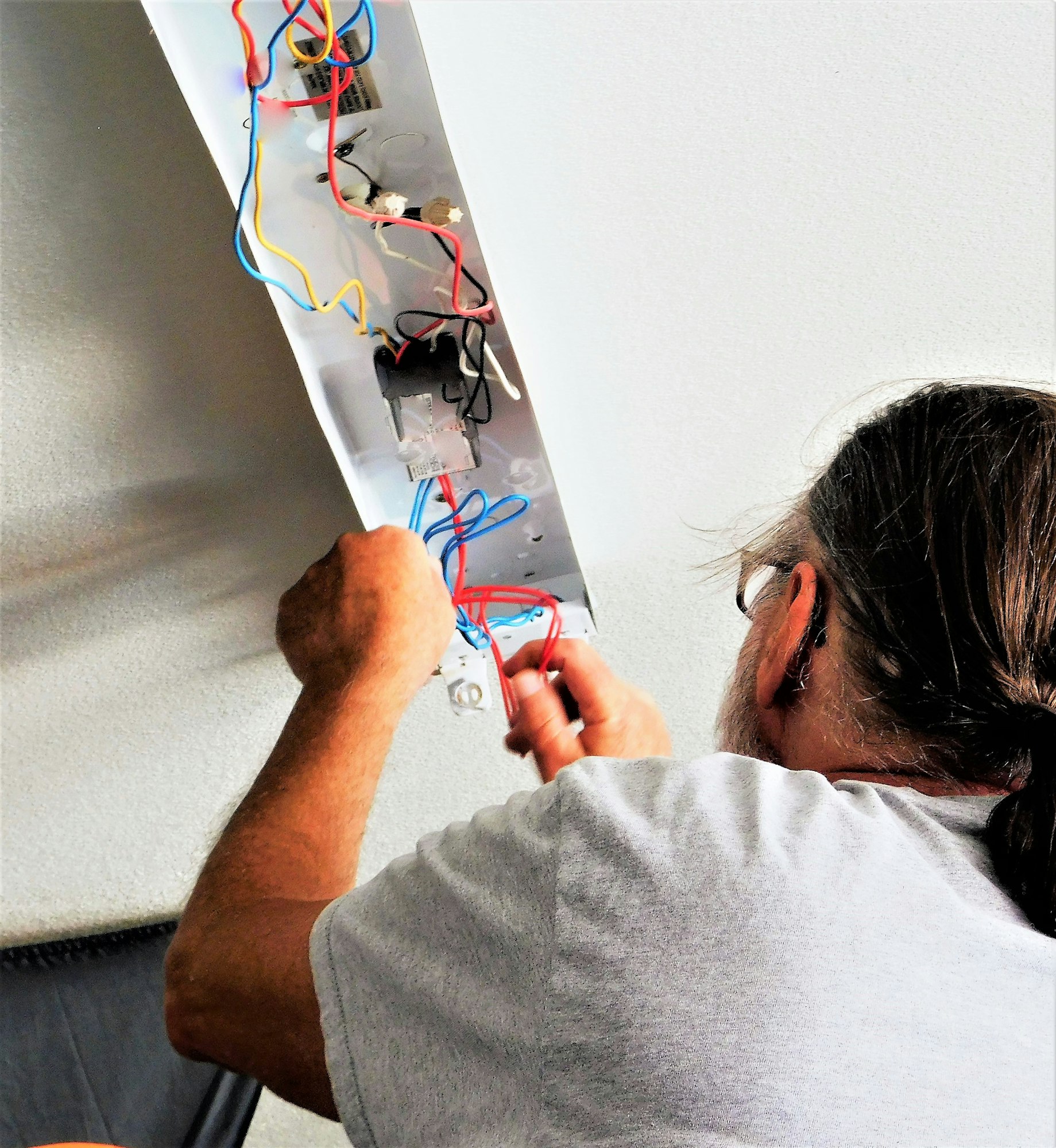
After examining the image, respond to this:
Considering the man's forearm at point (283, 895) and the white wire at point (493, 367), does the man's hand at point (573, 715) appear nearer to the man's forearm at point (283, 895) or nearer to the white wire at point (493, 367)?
the man's forearm at point (283, 895)

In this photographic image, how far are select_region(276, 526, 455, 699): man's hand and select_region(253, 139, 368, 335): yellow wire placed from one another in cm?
22

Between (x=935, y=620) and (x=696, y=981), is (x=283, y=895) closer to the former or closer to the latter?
(x=696, y=981)

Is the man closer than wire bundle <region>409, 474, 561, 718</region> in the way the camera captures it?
Result: Yes

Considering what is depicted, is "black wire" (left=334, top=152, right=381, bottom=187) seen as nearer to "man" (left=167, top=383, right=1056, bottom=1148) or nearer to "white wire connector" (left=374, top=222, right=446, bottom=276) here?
"white wire connector" (left=374, top=222, right=446, bottom=276)

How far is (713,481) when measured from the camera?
1.07 meters

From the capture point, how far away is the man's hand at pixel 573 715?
947 mm

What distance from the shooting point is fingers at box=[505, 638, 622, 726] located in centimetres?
96

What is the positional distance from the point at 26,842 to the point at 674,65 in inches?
56.3

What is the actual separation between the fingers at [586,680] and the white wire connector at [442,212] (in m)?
0.46

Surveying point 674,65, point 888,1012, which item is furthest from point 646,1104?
point 674,65

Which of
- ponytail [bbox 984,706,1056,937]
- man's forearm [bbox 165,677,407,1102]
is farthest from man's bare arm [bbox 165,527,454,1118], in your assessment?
ponytail [bbox 984,706,1056,937]

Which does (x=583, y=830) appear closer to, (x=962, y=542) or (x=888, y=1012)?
(x=888, y=1012)

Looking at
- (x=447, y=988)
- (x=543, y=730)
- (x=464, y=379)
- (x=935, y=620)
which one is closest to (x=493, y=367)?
(x=464, y=379)

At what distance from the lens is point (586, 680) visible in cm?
95
